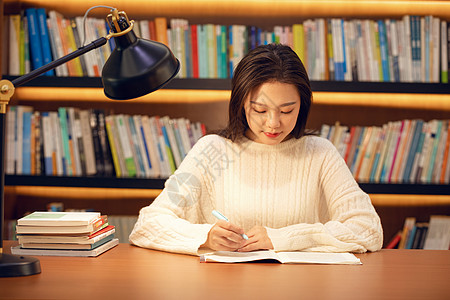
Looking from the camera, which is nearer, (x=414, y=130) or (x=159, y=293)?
(x=159, y=293)

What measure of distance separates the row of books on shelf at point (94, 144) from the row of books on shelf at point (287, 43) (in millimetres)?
218

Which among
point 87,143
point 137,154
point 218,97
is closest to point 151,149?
point 137,154

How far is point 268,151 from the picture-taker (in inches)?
72.0

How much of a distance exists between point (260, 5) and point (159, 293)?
1773 millimetres

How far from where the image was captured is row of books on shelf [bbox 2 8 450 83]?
2.37m

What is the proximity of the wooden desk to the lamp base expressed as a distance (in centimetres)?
1

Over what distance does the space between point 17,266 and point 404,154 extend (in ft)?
5.82

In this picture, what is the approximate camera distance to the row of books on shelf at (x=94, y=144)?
2410 millimetres

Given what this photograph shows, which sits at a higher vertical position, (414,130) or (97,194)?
(414,130)

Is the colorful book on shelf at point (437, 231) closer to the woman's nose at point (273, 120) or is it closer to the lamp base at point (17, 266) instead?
the woman's nose at point (273, 120)

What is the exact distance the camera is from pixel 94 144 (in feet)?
7.93

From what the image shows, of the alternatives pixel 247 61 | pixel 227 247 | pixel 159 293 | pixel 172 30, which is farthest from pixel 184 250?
pixel 172 30

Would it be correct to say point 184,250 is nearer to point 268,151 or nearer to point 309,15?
point 268,151

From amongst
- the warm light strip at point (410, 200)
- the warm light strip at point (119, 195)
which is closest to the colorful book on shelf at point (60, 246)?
Result: the warm light strip at point (119, 195)
